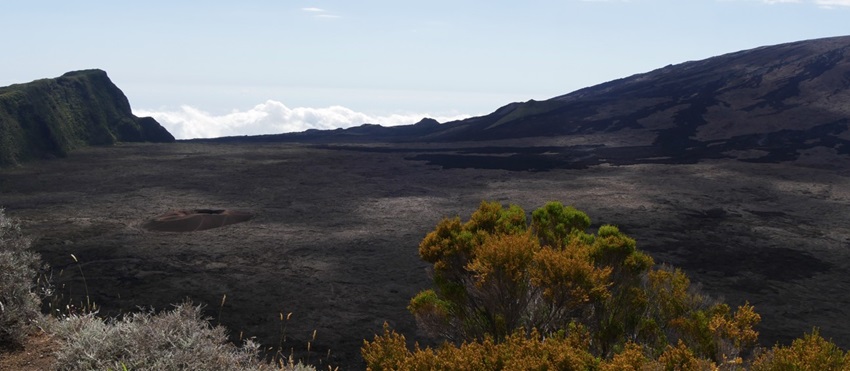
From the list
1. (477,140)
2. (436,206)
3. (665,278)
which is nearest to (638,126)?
(477,140)

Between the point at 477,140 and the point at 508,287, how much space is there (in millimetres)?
50715

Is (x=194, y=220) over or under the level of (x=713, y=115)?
under

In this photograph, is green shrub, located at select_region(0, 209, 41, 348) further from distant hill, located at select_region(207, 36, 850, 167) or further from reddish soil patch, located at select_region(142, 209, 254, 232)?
distant hill, located at select_region(207, 36, 850, 167)

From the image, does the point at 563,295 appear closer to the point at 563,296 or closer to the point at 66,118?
the point at 563,296


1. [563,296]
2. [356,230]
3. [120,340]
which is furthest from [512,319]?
[356,230]

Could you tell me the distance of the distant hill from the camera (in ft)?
142

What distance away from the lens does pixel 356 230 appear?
2094cm

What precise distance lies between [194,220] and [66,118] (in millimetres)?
31669

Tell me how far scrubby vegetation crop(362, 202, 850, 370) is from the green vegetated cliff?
3554cm

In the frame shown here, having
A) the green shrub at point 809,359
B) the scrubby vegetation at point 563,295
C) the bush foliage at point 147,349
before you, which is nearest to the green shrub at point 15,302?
the bush foliage at point 147,349

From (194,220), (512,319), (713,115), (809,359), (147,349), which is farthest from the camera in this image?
(713,115)

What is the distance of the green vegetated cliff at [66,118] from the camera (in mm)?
39375

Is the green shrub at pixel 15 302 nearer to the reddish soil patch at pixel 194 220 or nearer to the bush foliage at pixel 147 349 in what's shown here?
the bush foliage at pixel 147 349

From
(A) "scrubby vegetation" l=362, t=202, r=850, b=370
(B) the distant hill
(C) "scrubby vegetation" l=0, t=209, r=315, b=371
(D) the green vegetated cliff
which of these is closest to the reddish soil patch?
(C) "scrubby vegetation" l=0, t=209, r=315, b=371
